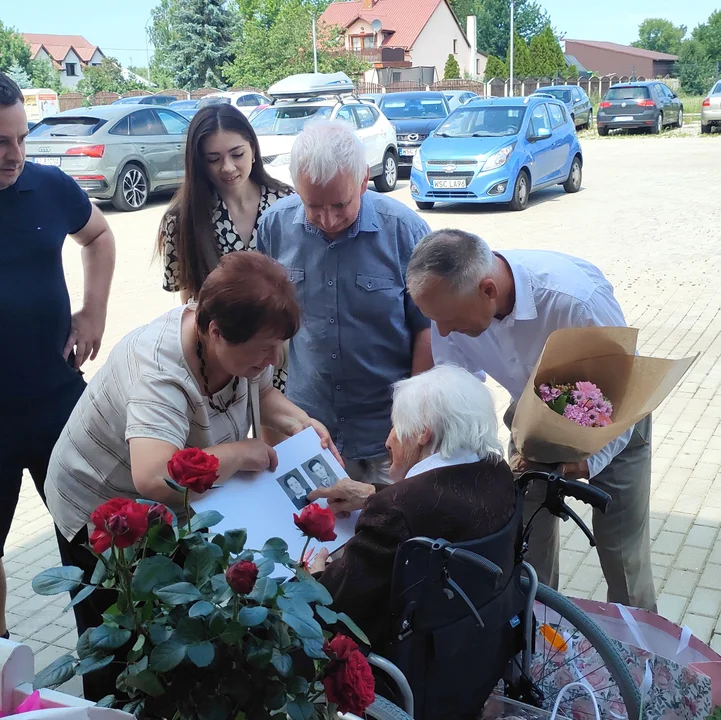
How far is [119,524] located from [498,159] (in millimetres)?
12419

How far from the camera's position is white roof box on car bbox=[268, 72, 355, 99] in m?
16.6

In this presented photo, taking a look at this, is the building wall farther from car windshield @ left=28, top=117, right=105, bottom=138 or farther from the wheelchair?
the wheelchair

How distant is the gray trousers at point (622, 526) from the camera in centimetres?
280

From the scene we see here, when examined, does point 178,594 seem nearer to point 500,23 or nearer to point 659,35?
point 500,23

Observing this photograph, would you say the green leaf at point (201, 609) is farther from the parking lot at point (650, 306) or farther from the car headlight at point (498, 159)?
the car headlight at point (498, 159)

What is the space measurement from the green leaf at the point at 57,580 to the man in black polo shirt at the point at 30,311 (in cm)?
158

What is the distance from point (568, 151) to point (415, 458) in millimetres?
13606

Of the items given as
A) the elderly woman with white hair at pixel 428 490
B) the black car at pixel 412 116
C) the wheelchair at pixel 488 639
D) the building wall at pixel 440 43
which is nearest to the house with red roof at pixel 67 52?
the building wall at pixel 440 43

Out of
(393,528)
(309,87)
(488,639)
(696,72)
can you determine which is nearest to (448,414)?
(393,528)

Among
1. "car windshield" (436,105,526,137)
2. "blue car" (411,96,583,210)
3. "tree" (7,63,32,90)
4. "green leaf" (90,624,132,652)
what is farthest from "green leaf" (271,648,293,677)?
"tree" (7,63,32,90)

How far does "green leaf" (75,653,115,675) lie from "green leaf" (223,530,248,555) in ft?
0.82

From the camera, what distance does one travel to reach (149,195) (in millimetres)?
14977

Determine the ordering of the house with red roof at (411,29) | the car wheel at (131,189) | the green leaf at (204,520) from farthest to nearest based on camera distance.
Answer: the house with red roof at (411,29)
the car wheel at (131,189)
the green leaf at (204,520)

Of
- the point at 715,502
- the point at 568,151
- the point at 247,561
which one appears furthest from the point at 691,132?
the point at 247,561
